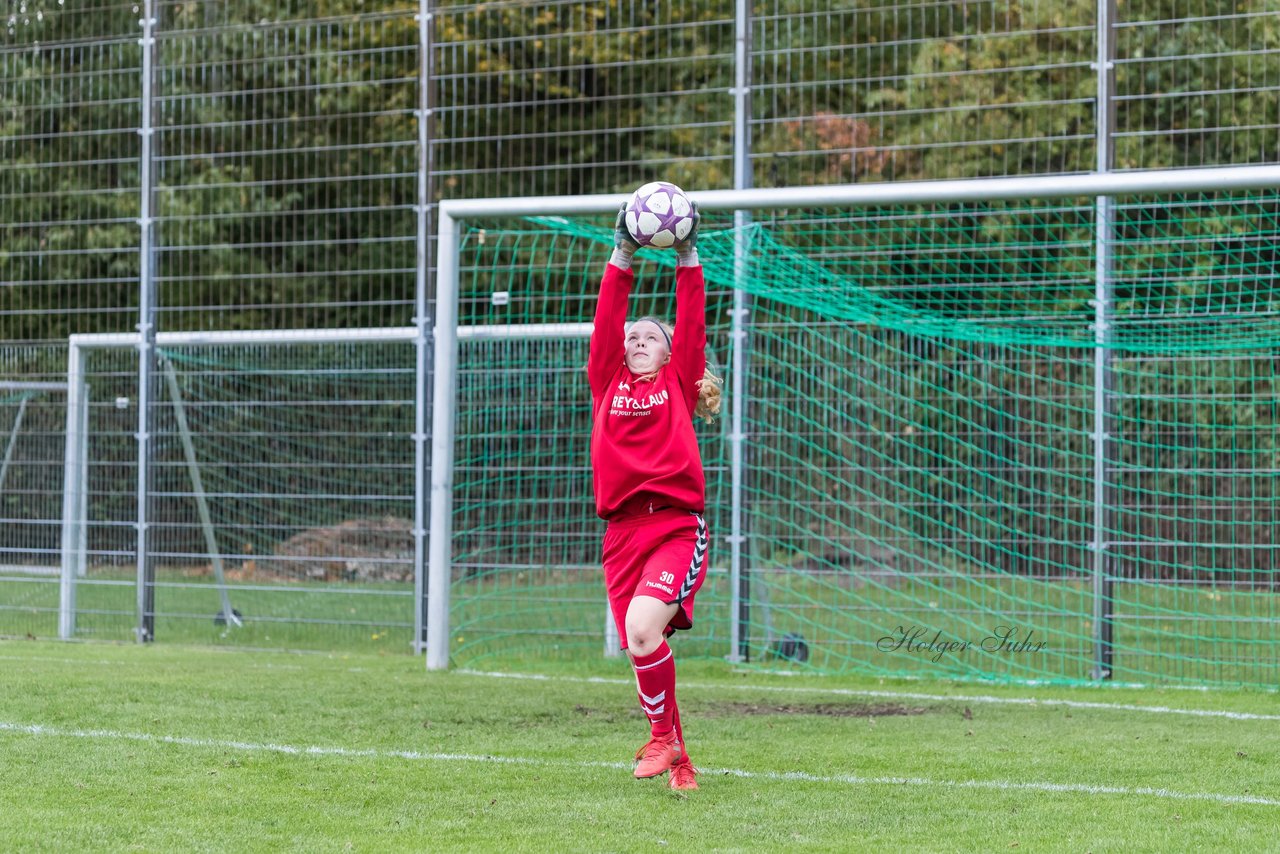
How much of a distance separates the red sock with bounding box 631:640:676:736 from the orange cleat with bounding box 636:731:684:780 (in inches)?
1.4

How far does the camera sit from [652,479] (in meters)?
5.18

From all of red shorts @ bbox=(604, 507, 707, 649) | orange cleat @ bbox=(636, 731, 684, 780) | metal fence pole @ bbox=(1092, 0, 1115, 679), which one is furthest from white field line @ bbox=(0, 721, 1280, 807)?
metal fence pole @ bbox=(1092, 0, 1115, 679)

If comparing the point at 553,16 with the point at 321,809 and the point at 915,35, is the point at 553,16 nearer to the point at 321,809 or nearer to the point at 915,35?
the point at 915,35

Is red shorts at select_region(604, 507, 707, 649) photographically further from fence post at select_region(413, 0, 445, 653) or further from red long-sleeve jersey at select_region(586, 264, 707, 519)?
fence post at select_region(413, 0, 445, 653)

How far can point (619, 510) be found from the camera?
17.4 ft

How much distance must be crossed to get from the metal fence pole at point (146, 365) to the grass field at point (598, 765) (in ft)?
7.28

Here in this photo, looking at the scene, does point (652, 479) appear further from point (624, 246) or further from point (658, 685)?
point (624, 246)

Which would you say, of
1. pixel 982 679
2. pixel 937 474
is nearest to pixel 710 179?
pixel 937 474

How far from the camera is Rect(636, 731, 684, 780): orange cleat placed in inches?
201

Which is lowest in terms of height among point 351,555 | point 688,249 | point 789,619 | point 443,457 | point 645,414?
point 789,619

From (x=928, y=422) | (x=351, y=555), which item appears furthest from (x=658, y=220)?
(x=351, y=555)

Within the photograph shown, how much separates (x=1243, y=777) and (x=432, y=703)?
3603mm

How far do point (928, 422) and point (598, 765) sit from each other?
542 centimetres

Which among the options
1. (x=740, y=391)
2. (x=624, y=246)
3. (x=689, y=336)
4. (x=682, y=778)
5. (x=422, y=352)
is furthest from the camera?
(x=422, y=352)
